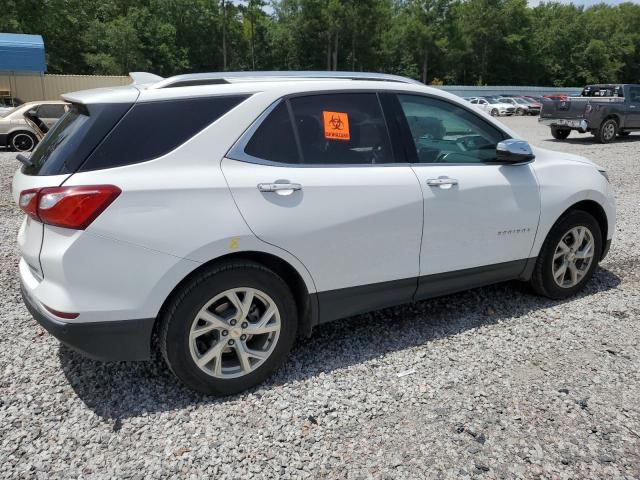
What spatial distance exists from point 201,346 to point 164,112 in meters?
1.28

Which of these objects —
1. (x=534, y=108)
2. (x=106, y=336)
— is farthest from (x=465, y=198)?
(x=534, y=108)

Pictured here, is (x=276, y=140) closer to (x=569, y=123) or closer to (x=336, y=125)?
(x=336, y=125)

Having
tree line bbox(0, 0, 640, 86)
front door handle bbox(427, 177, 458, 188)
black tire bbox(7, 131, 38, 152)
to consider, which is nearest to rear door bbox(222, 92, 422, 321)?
front door handle bbox(427, 177, 458, 188)

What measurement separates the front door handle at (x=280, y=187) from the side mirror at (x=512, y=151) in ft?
5.21

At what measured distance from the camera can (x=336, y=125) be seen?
3195 millimetres

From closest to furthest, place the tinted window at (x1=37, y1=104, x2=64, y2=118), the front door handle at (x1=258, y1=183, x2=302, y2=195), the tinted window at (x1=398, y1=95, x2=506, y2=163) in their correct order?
the front door handle at (x1=258, y1=183, x2=302, y2=195) → the tinted window at (x1=398, y1=95, x2=506, y2=163) → the tinted window at (x1=37, y1=104, x2=64, y2=118)

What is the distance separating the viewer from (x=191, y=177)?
8.80 ft

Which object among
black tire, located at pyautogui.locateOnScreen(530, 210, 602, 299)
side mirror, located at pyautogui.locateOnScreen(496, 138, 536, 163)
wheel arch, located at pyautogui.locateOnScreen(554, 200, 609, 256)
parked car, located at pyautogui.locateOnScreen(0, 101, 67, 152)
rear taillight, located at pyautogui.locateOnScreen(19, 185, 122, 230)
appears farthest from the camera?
parked car, located at pyautogui.locateOnScreen(0, 101, 67, 152)

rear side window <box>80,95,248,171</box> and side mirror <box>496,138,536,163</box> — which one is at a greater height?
rear side window <box>80,95,248,171</box>

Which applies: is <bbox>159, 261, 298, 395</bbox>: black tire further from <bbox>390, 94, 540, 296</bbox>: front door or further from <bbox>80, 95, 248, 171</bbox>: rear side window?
<bbox>390, 94, 540, 296</bbox>: front door

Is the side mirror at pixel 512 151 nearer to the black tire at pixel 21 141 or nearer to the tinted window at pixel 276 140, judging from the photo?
the tinted window at pixel 276 140

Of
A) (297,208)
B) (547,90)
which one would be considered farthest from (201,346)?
(547,90)

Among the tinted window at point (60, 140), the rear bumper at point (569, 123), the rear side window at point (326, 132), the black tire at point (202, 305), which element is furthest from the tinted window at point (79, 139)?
the rear bumper at point (569, 123)

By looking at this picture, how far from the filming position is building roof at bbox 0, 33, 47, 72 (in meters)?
24.8
